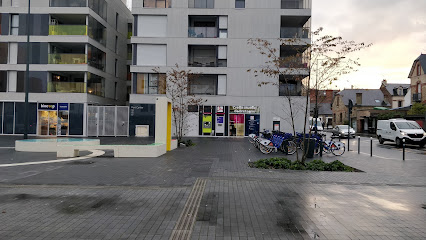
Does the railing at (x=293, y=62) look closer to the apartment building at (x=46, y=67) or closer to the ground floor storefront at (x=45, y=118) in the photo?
the apartment building at (x=46, y=67)

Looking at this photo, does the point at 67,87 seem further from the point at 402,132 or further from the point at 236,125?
the point at 402,132

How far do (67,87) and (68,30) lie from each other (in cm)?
561

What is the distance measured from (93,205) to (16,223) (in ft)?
4.35

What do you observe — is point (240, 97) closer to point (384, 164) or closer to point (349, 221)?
point (384, 164)

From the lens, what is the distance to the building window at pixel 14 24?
27.0 m

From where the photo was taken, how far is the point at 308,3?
2817 cm

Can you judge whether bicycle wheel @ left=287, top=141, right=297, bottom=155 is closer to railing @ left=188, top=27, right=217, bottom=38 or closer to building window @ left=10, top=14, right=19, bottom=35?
railing @ left=188, top=27, right=217, bottom=38

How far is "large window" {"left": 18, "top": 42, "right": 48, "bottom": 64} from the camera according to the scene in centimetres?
2644

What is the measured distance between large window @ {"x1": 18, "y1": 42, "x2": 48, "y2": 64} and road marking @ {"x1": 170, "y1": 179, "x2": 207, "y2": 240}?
26438mm

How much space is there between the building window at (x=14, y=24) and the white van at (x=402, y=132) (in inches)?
1405

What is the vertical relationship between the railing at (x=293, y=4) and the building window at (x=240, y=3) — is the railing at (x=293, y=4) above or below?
above

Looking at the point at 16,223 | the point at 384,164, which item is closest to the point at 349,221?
the point at 16,223

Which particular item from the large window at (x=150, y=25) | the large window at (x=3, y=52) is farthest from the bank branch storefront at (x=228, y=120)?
the large window at (x=3, y=52)

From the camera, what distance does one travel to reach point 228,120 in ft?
91.0
